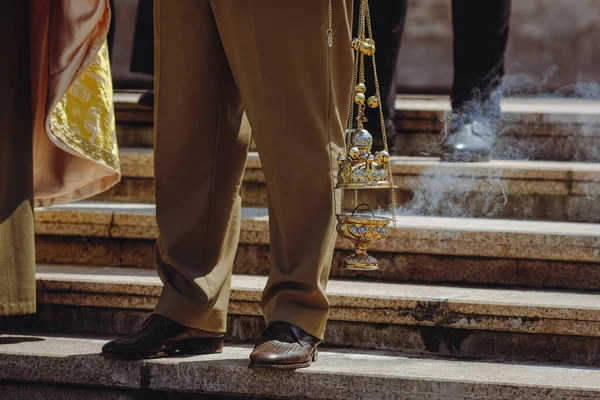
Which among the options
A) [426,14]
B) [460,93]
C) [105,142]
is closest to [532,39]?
[426,14]

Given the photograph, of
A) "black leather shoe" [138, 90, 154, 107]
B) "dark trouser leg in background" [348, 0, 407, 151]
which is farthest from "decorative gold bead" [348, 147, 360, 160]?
"black leather shoe" [138, 90, 154, 107]

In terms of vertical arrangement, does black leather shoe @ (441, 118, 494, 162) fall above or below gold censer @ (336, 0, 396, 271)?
above

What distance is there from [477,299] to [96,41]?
124cm

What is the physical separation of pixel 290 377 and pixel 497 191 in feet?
4.33

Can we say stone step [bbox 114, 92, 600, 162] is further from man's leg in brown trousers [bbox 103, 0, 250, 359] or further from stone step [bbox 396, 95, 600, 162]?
man's leg in brown trousers [bbox 103, 0, 250, 359]

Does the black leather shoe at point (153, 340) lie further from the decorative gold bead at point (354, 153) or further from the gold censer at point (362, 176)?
the decorative gold bead at point (354, 153)

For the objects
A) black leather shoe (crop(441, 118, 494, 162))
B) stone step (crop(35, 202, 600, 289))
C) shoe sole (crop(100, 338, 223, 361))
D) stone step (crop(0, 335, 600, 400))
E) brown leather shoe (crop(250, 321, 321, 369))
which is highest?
black leather shoe (crop(441, 118, 494, 162))

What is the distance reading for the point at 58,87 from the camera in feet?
9.41

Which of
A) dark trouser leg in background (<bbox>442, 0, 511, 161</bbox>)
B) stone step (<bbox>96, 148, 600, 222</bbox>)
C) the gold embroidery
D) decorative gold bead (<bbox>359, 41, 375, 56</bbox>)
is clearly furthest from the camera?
dark trouser leg in background (<bbox>442, 0, 511, 161</bbox>)

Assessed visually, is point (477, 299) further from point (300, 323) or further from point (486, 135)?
point (486, 135)

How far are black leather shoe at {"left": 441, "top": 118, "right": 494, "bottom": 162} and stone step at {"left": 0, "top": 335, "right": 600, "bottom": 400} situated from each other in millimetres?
1125

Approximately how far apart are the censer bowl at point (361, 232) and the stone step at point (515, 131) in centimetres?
155

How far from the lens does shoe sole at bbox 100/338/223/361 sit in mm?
2553

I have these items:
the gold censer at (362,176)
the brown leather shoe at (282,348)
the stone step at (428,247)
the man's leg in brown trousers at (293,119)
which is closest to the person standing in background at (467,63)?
the stone step at (428,247)
